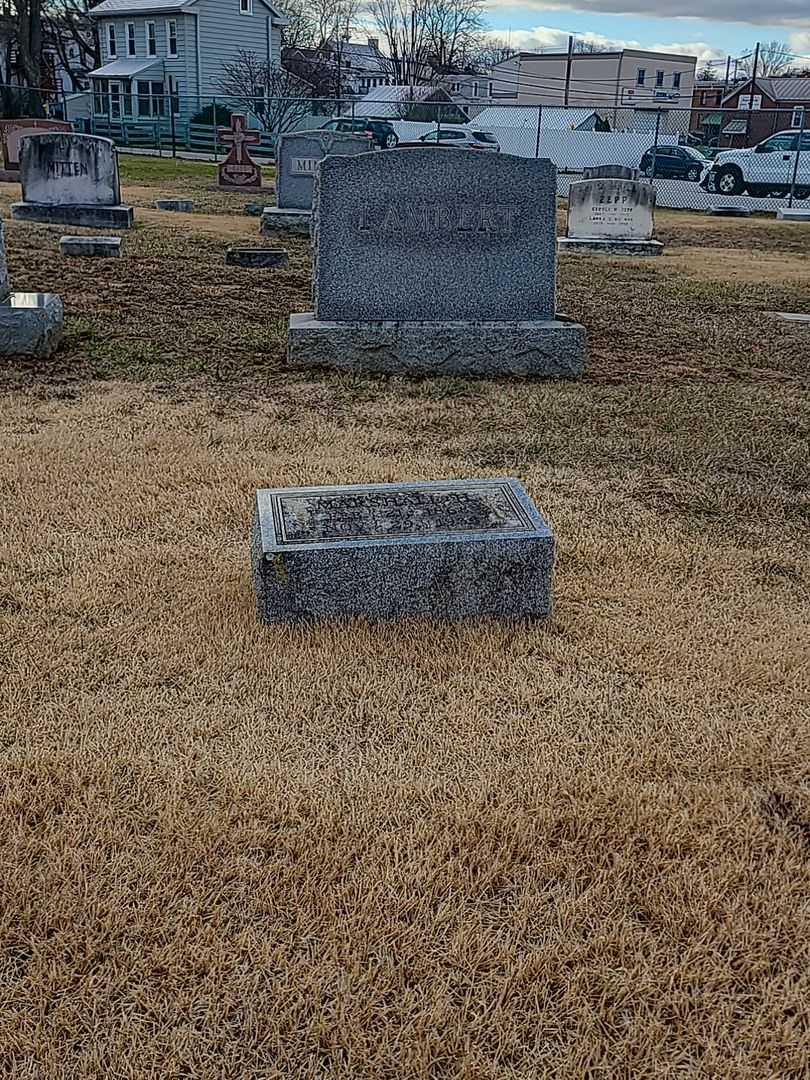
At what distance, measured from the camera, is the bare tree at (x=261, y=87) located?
35.2m

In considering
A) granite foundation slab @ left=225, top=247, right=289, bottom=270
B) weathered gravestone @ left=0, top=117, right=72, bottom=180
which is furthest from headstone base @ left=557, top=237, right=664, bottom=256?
weathered gravestone @ left=0, top=117, right=72, bottom=180

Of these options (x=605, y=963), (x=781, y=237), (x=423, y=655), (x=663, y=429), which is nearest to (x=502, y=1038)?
(x=605, y=963)

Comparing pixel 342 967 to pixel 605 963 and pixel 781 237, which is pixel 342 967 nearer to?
pixel 605 963

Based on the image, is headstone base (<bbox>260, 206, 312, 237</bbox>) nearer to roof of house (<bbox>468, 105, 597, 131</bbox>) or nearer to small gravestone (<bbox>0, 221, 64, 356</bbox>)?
small gravestone (<bbox>0, 221, 64, 356</bbox>)

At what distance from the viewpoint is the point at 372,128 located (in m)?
32.0

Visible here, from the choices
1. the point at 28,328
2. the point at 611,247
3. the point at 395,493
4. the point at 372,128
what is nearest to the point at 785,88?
the point at 372,128

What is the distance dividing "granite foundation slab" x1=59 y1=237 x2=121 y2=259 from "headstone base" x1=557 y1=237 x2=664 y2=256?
617 cm

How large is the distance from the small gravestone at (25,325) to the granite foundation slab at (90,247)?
413 centimetres

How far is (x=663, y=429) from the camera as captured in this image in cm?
544

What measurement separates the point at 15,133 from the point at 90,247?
10.4m

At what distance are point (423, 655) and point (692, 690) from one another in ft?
2.65

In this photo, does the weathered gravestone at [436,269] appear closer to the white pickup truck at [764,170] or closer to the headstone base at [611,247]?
the headstone base at [611,247]

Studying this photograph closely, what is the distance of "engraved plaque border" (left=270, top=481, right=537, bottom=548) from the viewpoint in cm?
306

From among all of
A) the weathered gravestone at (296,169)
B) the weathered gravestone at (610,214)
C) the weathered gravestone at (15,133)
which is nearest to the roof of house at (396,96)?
the weathered gravestone at (15,133)
